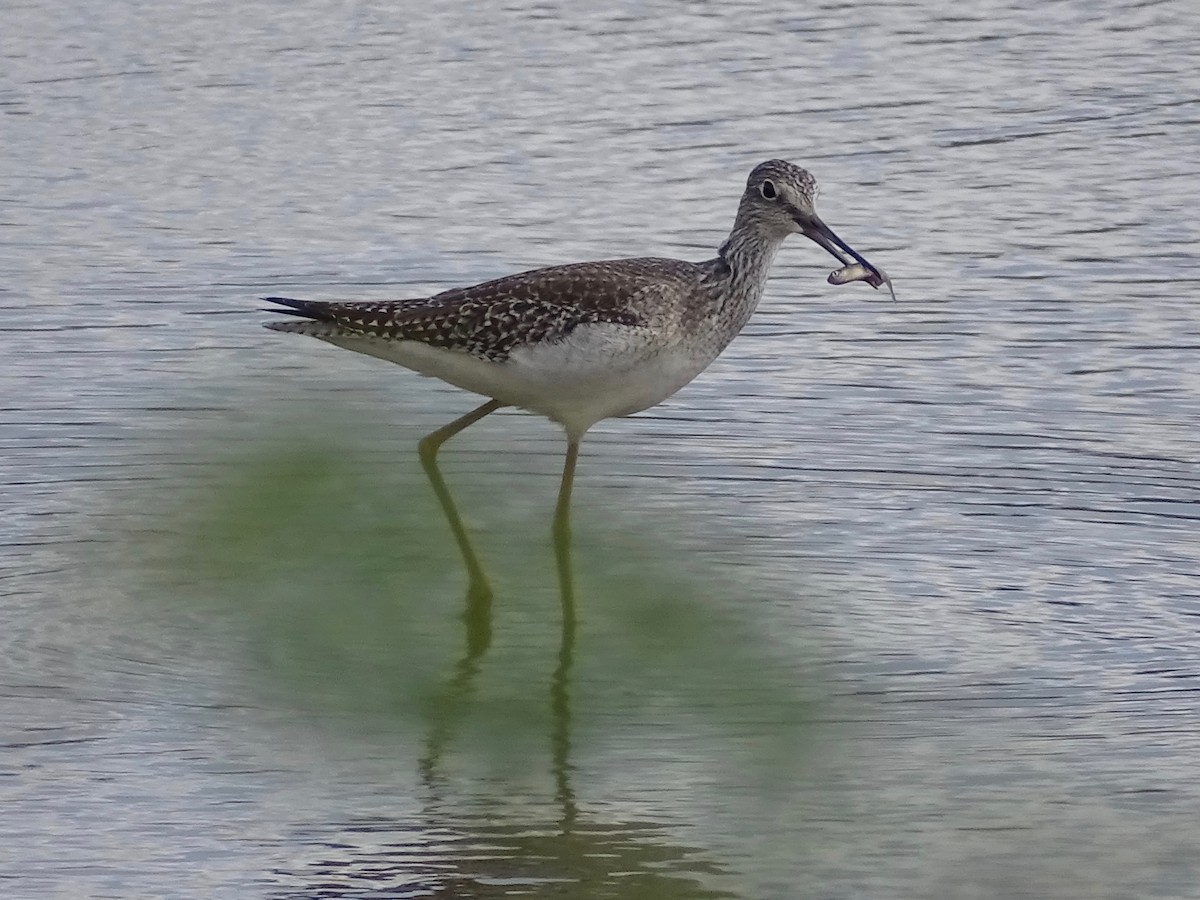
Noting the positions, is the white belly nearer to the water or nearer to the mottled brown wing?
the mottled brown wing

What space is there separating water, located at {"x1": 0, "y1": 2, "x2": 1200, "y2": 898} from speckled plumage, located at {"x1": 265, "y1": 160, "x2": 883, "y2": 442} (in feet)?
1.00

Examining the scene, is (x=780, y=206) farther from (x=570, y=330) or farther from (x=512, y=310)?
(x=512, y=310)

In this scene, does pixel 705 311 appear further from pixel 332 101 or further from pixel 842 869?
pixel 332 101

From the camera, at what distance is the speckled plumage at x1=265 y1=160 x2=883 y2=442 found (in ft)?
28.6

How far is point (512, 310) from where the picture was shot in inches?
346

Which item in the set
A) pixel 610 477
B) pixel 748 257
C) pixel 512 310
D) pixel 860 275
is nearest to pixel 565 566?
pixel 512 310

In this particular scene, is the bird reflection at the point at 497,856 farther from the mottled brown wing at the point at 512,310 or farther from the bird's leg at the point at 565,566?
the mottled brown wing at the point at 512,310

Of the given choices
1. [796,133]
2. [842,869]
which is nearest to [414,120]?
[796,133]

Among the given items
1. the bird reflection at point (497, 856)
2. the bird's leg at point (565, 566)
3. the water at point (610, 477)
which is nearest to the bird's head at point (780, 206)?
the water at point (610, 477)

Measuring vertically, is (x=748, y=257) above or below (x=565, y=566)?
below

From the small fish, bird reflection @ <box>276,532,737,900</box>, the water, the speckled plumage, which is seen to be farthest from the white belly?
bird reflection @ <box>276,532,737,900</box>

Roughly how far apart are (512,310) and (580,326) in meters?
0.29

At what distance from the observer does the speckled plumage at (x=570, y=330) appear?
→ 343 inches

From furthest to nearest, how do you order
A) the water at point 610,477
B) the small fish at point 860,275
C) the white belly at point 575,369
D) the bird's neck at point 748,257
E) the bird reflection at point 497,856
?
the bird's neck at point 748,257 → the small fish at point 860,275 → the white belly at point 575,369 → the bird reflection at point 497,856 → the water at point 610,477
